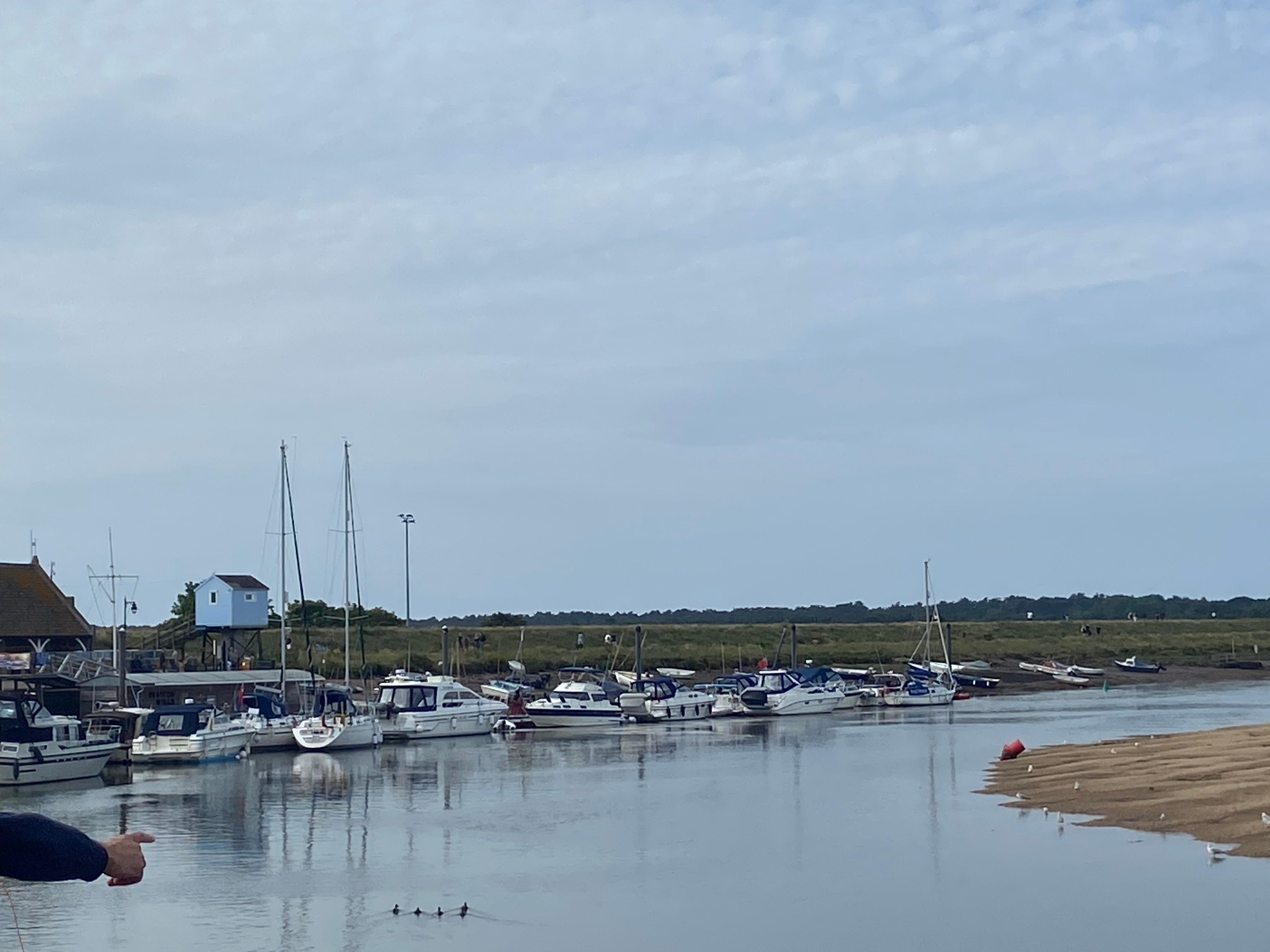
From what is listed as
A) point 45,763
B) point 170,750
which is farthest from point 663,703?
point 45,763

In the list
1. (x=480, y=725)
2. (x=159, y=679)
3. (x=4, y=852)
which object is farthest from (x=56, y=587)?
(x=4, y=852)

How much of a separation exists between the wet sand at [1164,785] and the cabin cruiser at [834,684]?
3601cm

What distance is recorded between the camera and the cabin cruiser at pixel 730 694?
268ft

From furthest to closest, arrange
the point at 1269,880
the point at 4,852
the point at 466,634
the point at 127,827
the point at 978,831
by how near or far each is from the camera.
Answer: the point at 466,634, the point at 127,827, the point at 978,831, the point at 1269,880, the point at 4,852

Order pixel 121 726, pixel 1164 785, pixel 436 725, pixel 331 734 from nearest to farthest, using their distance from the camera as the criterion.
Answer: pixel 1164 785, pixel 121 726, pixel 331 734, pixel 436 725

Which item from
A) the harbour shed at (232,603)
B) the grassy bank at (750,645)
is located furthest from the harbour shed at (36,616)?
the grassy bank at (750,645)

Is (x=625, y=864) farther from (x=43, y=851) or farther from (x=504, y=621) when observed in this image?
(x=504, y=621)

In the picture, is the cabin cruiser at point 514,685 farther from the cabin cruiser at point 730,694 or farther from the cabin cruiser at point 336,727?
the cabin cruiser at point 336,727

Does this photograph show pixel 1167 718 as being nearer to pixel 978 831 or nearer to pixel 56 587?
pixel 978 831

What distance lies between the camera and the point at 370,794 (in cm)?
4597

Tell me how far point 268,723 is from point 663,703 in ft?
76.0

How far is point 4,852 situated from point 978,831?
99.2 feet

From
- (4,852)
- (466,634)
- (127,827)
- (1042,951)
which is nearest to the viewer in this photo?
(4,852)

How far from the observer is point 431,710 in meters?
68.6
